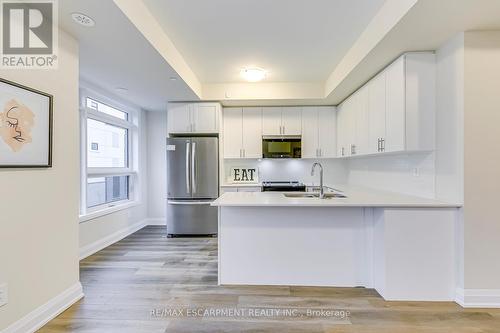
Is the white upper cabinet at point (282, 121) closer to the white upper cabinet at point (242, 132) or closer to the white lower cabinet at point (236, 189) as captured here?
the white upper cabinet at point (242, 132)

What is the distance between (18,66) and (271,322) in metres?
2.63

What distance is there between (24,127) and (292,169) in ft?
13.8

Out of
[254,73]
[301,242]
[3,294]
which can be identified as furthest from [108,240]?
[254,73]

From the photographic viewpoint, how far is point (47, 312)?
6.93 ft

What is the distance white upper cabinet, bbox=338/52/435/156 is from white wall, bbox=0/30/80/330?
10.2 feet

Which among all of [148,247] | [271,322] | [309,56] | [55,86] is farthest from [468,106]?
[148,247]

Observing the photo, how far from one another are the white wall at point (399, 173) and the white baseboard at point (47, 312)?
3.45 metres

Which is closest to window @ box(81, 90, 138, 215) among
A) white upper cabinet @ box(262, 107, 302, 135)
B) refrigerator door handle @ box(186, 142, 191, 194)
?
refrigerator door handle @ box(186, 142, 191, 194)

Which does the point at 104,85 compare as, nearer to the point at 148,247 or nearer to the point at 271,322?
the point at 148,247

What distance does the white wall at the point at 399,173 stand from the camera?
2774 mm

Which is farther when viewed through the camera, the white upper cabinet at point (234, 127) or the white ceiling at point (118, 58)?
the white upper cabinet at point (234, 127)

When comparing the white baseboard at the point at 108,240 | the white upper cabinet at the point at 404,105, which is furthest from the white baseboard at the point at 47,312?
the white upper cabinet at the point at 404,105

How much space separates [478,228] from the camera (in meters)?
2.33

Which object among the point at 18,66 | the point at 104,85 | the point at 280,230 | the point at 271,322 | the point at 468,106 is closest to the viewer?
the point at 18,66
